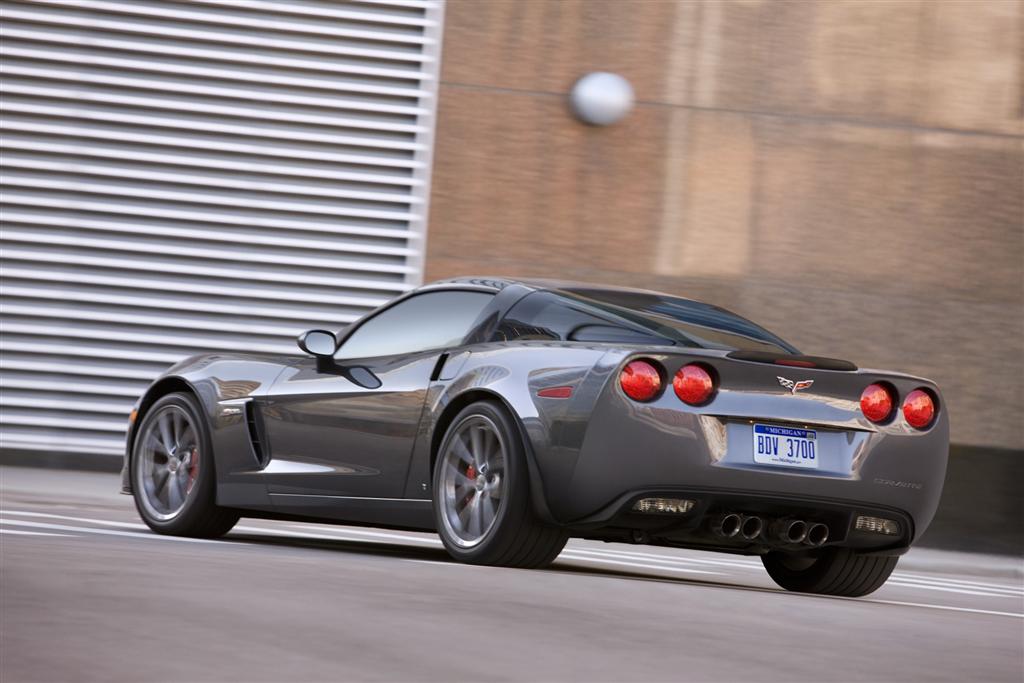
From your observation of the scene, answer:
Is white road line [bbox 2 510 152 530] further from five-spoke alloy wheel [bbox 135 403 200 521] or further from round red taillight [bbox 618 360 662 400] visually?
round red taillight [bbox 618 360 662 400]

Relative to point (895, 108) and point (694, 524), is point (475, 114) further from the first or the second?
point (694, 524)

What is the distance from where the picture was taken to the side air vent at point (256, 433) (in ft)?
27.3

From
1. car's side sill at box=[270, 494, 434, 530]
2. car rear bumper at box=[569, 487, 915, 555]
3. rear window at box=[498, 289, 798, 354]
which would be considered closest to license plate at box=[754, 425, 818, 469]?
car rear bumper at box=[569, 487, 915, 555]

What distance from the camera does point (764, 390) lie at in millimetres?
6871

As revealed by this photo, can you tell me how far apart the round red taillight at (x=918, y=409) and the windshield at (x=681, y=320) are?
587 millimetres

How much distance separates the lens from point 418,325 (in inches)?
316

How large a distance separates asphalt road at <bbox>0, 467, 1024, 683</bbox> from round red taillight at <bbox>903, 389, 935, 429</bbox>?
718 mm

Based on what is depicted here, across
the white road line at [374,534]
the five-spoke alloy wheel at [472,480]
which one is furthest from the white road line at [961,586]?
the five-spoke alloy wheel at [472,480]

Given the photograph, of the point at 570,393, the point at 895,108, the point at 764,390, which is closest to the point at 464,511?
the point at 570,393

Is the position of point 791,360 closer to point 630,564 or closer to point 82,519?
point 630,564

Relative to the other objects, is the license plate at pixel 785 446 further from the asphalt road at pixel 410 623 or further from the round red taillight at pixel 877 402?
the asphalt road at pixel 410 623

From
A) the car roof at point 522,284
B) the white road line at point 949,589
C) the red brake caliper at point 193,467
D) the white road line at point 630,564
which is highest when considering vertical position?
the car roof at point 522,284

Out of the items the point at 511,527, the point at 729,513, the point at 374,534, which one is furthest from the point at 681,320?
the point at 374,534

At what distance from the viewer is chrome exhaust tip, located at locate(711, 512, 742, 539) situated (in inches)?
273
